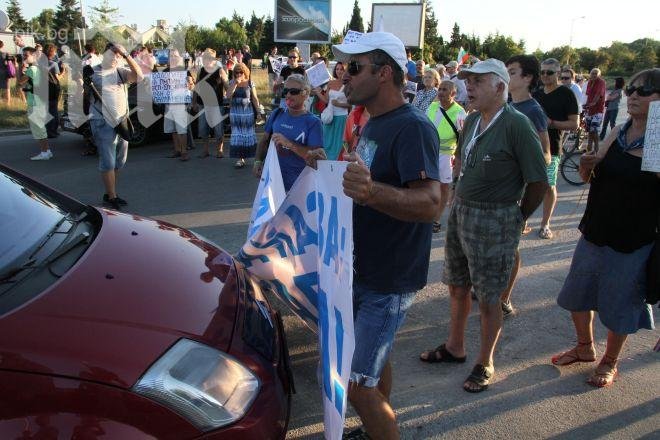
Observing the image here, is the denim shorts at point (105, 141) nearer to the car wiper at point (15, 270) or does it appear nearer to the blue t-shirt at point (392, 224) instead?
the car wiper at point (15, 270)

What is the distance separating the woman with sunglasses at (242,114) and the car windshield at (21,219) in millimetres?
6745

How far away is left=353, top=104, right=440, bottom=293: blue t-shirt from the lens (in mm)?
2031

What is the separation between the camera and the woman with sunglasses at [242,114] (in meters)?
9.09

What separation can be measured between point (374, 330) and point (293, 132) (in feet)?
8.53

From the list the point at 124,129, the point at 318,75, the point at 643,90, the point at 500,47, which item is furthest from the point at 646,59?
the point at 643,90

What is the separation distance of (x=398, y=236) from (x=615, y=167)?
5.19 feet

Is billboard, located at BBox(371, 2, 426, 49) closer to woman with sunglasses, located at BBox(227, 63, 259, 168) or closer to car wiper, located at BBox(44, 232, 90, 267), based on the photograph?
woman with sunglasses, located at BBox(227, 63, 259, 168)

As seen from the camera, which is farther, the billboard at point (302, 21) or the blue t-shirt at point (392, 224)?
the billboard at point (302, 21)

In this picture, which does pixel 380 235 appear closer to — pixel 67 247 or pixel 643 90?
pixel 67 247

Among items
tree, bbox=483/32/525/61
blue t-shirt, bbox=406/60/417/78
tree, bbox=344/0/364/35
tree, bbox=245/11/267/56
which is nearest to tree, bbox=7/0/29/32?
tree, bbox=245/11/267/56

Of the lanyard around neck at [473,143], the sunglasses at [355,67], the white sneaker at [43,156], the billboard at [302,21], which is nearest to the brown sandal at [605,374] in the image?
the lanyard around neck at [473,143]

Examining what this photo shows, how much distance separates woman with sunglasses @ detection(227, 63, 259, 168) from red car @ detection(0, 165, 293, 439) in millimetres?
6763

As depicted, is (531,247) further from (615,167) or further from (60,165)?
(60,165)

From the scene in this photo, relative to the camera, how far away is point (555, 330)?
377cm
